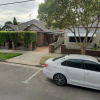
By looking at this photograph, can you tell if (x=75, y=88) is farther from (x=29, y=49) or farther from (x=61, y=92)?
(x=29, y=49)

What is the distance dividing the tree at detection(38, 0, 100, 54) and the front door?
3405mm

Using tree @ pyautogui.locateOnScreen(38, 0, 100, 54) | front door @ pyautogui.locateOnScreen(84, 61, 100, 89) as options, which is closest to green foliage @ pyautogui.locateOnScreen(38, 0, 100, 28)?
tree @ pyautogui.locateOnScreen(38, 0, 100, 54)

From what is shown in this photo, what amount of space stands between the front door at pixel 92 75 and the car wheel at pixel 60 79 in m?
1.03

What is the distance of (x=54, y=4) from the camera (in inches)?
286

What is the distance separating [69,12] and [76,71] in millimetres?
5322

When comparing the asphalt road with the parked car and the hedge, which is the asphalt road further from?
the hedge

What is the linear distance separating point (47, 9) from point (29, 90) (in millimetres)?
6040

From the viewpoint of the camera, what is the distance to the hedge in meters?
13.3

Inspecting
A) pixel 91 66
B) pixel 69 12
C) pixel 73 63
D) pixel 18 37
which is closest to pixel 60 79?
pixel 73 63

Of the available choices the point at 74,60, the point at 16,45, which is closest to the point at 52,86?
the point at 74,60

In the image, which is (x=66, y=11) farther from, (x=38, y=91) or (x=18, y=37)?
(x=18, y=37)

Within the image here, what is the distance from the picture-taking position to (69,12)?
26.1 feet

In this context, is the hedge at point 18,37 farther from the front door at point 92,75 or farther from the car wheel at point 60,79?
the front door at point 92,75

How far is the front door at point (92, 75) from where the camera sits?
4.30 meters
